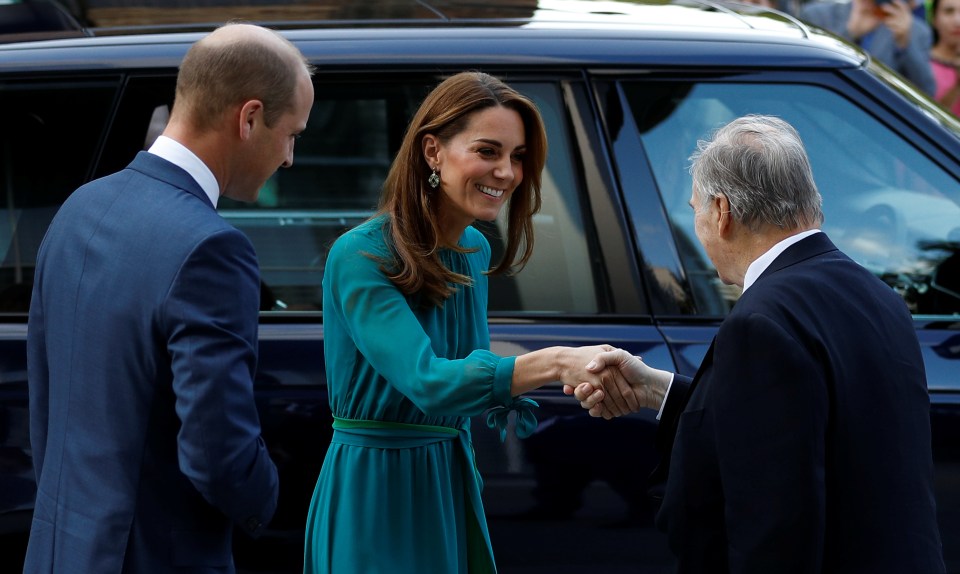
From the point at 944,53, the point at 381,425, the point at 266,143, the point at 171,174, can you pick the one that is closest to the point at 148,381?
the point at 171,174

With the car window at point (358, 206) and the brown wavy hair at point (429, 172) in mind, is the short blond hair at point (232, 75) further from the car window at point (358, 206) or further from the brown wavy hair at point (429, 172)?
the car window at point (358, 206)

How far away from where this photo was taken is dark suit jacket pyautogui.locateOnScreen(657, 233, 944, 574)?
195cm

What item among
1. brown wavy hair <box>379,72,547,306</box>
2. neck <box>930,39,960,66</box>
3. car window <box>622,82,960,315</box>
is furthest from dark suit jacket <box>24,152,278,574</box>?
neck <box>930,39,960,66</box>

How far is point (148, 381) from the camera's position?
6.91 feet

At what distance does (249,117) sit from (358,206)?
154cm

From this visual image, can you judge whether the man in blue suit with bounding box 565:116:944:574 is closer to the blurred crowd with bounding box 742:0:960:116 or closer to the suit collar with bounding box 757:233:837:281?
the suit collar with bounding box 757:233:837:281

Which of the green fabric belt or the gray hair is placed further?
the green fabric belt

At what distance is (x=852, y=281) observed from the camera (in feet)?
6.91

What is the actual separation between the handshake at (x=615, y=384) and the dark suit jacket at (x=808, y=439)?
0.46 m

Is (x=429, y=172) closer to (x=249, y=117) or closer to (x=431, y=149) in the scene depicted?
(x=431, y=149)

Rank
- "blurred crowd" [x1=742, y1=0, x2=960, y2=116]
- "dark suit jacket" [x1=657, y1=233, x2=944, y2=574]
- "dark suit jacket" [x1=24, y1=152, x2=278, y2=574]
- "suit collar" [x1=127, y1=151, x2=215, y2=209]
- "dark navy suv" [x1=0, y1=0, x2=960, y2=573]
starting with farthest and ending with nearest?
"blurred crowd" [x1=742, y1=0, x2=960, y2=116]
"dark navy suv" [x1=0, y1=0, x2=960, y2=573]
"suit collar" [x1=127, y1=151, x2=215, y2=209]
"dark suit jacket" [x1=24, y1=152, x2=278, y2=574]
"dark suit jacket" [x1=657, y1=233, x2=944, y2=574]

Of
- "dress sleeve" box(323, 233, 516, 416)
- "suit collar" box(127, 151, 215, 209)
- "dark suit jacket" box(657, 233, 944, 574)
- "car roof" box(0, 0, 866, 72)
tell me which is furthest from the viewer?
"car roof" box(0, 0, 866, 72)

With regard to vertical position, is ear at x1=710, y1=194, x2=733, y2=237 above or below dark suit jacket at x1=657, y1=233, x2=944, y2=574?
above

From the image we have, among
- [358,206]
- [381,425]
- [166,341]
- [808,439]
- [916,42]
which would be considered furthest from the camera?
[916,42]
